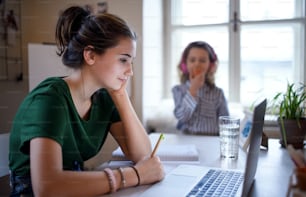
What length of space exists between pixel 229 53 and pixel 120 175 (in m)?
1.28

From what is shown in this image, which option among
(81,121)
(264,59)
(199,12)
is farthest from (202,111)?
(81,121)

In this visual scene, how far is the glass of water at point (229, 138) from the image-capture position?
0.89 m

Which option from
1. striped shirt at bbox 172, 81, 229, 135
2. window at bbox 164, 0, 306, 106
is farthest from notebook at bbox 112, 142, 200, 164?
window at bbox 164, 0, 306, 106

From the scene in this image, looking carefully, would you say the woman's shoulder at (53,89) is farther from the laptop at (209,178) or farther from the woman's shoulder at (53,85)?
the laptop at (209,178)

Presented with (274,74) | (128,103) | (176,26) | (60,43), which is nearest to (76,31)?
(60,43)

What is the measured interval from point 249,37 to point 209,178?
4.01 ft

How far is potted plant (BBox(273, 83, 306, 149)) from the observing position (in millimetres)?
946

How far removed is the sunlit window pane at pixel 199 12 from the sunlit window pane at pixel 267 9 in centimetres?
10

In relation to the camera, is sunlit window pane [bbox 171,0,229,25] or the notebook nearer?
the notebook

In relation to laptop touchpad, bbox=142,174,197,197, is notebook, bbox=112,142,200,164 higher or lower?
higher

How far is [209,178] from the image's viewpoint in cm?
69

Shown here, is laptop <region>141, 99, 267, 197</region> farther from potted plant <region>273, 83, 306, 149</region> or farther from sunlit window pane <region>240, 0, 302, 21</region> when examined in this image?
sunlit window pane <region>240, 0, 302, 21</region>

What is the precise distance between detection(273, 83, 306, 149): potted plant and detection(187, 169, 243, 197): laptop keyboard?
0.31 metres

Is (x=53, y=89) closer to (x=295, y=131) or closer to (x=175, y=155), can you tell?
(x=175, y=155)
